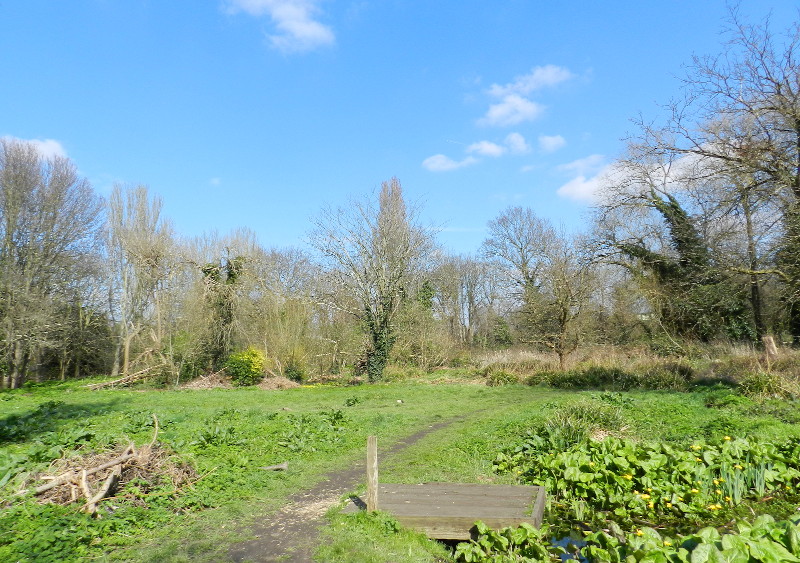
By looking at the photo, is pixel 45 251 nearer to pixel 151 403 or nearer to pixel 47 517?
pixel 151 403

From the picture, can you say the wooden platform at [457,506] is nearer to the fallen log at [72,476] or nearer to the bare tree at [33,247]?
the fallen log at [72,476]

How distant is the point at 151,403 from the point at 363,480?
11726 millimetres

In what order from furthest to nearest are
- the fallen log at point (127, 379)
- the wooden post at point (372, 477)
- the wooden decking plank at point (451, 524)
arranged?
the fallen log at point (127, 379) < the wooden post at point (372, 477) < the wooden decking plank at point (451, 524)

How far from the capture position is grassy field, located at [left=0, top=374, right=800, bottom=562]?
5.07 meters

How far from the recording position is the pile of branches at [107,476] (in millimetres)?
5715

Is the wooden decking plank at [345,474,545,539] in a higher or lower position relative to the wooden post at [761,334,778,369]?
lower

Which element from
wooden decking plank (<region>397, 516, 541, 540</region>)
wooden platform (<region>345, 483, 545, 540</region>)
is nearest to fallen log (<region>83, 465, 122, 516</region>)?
wooden platform (<region>345, 483, 545, 540</region>)

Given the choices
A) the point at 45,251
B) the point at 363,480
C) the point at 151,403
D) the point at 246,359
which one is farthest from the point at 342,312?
the point at 363,480

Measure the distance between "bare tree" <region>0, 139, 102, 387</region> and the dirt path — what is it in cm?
2249

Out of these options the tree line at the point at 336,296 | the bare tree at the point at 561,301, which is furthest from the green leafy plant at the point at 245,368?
the bare tree at the point at 561,301

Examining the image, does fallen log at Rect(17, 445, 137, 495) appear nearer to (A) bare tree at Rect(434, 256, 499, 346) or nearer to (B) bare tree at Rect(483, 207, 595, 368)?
(B) bare tree at Rect(483, 207, 595, 368)

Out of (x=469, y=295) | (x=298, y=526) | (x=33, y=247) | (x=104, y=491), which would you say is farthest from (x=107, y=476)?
(x=469, y=295)

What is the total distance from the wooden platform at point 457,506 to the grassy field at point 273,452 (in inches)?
7.4

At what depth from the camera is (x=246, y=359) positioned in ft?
77.5
